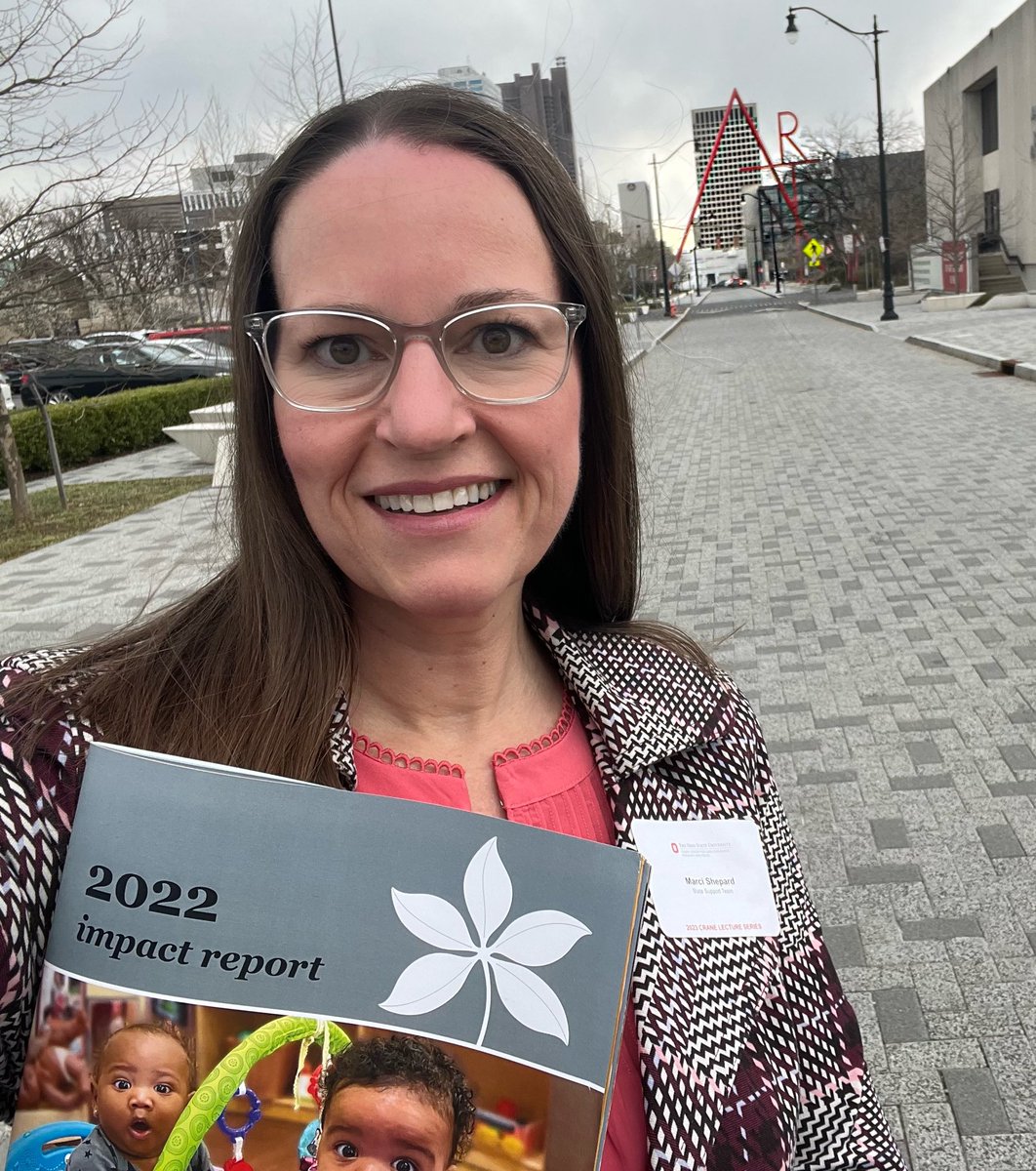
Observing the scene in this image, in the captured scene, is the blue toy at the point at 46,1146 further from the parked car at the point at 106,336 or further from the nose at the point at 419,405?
the parked car at the point at 106,336

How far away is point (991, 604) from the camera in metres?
7.13

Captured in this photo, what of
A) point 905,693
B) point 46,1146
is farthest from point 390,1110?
point 905,693

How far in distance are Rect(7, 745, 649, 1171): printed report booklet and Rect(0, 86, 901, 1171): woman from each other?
0.16 m

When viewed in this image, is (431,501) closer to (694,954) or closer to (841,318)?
(694,954)

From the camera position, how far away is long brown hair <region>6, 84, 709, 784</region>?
1294 millimetres

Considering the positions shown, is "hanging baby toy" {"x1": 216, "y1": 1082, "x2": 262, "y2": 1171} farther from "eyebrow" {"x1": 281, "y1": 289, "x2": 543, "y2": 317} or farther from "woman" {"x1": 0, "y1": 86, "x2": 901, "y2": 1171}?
"eyebrow" {"x1": 281, "y1": 289, "x2": 543, "y2": 317}

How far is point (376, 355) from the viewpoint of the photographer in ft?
4.20

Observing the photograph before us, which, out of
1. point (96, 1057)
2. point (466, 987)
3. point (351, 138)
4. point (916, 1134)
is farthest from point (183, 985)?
point (916, 1134)

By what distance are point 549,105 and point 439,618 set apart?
0.93m

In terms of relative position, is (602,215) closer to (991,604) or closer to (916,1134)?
(916,1134)

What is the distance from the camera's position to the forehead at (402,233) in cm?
125

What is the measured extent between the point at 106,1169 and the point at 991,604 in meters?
7.03

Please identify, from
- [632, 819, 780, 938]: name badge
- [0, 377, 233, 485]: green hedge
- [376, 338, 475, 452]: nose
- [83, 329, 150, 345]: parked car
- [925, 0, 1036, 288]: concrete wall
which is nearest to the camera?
[376, 338, 475, 452]: nose

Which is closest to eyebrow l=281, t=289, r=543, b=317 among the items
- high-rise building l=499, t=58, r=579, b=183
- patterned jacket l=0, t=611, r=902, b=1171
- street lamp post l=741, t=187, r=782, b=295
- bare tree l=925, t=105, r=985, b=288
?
high-rise building l=499, t=58, r=579, b=183
